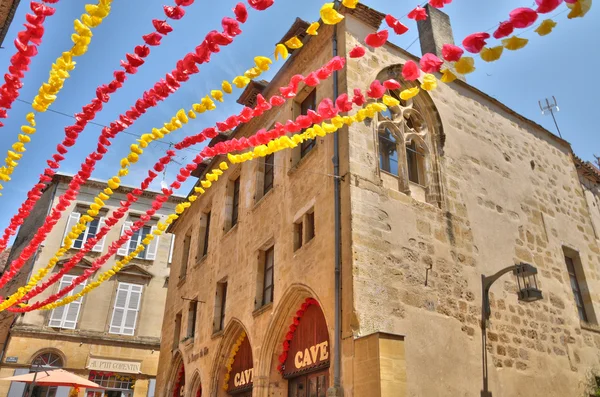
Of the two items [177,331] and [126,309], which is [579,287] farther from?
[126,309]

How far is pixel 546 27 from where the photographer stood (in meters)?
2.68

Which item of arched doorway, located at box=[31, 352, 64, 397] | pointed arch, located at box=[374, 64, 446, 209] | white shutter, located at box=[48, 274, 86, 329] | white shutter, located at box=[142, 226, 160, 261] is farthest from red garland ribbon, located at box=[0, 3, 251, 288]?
white shutter, located at box=[142, 226, 160, 261]

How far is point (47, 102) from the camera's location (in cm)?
416

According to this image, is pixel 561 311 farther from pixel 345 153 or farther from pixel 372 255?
pixel 345 153

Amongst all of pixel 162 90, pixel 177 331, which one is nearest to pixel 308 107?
pixel 162 90

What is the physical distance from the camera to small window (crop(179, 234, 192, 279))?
46.5 ft

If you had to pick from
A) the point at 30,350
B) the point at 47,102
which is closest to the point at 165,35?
the point at 47,102

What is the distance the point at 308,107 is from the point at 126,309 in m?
15.1

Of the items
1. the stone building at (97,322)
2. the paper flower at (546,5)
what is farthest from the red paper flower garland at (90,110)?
the stone building at (97,322)

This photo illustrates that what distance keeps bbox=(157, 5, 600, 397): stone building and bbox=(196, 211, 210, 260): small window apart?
160cm

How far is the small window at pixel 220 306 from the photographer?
416 inches

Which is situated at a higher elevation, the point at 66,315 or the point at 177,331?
the point at 66,315

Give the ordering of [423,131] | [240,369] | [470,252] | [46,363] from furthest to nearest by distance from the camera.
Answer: [46,363] → [240,369] → [423,131] → [470,252]

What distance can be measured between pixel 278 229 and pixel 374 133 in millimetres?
2430
